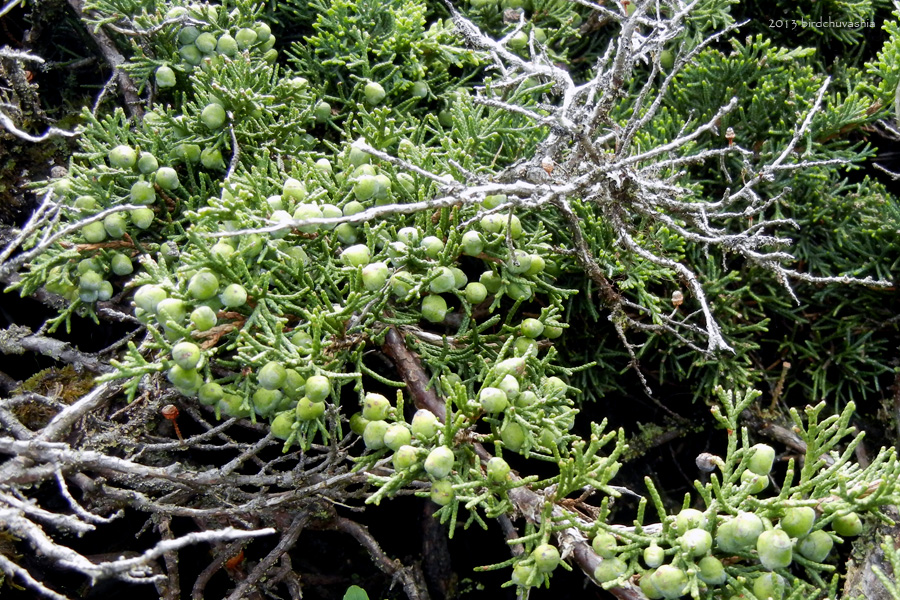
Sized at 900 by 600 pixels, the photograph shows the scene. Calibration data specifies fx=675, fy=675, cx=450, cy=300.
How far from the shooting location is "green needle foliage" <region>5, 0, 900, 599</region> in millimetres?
1081

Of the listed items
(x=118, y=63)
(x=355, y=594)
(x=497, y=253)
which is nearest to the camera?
(x=497, y=253)

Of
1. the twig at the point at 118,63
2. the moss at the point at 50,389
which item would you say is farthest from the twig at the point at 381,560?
the twig at the point at 118,63

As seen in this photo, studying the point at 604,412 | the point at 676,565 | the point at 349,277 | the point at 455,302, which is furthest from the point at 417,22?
the point at 676,565

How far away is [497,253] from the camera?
1.33m

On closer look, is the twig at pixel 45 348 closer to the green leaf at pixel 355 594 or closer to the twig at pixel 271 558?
the twig at pixel 271 558

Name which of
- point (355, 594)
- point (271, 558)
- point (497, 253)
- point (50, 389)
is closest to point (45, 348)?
point (50, 389)

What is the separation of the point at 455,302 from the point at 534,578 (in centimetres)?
71

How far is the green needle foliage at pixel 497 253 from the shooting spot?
1.08m

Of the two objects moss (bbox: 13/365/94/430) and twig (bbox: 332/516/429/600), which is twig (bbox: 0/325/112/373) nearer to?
moss (bbox: 13/365/94/430)

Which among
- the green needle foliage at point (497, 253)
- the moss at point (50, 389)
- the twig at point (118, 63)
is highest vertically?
the green needle foliage at point (497, 253)

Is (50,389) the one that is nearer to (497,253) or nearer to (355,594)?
(355,594)

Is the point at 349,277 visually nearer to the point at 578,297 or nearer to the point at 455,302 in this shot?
the point at 455,302

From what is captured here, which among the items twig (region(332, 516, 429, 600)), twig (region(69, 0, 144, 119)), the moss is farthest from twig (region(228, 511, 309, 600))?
twig (region(69, 0, 144, 119))

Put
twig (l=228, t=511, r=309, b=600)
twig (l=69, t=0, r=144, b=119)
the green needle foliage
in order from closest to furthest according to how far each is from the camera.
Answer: the green needle foliage → twig (l=228, t=511, r=309, b=600) → twig (l=69, t=0, r=144, b=119)
